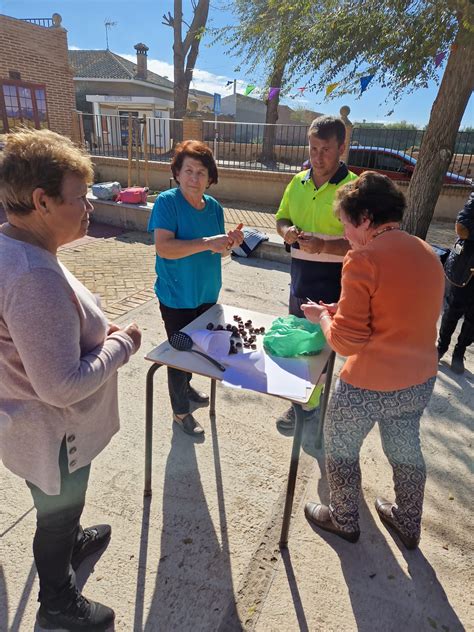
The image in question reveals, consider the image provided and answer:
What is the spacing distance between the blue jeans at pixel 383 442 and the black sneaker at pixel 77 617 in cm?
117

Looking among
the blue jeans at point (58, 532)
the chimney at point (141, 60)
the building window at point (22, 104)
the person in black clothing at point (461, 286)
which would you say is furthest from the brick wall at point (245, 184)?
the chimney at point (141, 60)

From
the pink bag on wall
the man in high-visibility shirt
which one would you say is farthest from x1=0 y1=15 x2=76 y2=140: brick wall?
the man in high-visibility shirt

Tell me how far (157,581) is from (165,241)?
1726mm

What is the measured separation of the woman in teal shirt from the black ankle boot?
8.34 feet

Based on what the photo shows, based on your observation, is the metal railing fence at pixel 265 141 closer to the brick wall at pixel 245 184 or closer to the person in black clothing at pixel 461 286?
the brick wall at pixel 245 184

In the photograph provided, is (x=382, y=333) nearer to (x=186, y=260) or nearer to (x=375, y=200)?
(x=375, y=200)

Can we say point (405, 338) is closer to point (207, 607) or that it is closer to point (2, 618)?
point (207, 607)

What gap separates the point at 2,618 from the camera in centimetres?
170

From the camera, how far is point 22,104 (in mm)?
14617

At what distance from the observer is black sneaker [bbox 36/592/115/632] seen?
1601 millimetres

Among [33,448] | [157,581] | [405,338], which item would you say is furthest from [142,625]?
[405,338]

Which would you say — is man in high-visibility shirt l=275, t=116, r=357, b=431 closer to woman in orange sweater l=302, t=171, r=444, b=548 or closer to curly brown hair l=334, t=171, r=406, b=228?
woman in orange sweater l=302, t=171, r=444, b=548

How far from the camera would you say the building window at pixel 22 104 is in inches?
559

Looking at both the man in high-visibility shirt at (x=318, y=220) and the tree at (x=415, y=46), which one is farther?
the tree at (x=415, y=46)
